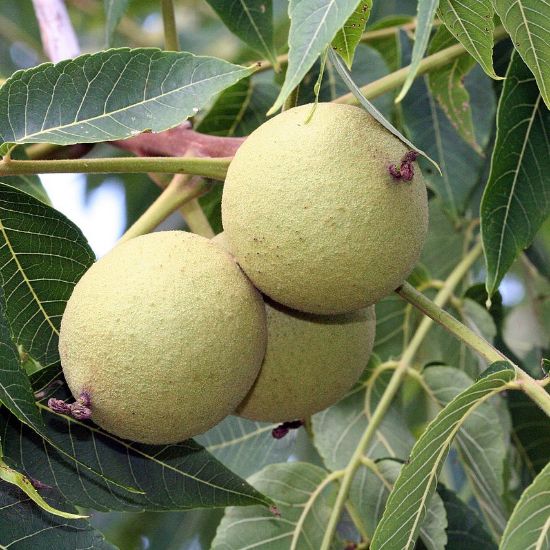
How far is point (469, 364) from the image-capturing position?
2049 mm

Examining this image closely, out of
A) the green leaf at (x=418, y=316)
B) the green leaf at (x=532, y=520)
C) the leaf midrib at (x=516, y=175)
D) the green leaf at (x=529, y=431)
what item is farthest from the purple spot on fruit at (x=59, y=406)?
the green leaf at (x=529, y=431)

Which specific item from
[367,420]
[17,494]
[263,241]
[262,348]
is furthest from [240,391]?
[367,420]

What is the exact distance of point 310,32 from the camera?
0.95 meters

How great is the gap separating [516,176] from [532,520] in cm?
58

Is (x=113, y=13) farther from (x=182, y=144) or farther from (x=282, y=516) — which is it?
(x=282, y=516)

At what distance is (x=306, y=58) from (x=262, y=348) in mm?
414

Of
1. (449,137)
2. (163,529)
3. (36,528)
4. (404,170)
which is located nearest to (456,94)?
(449,137)

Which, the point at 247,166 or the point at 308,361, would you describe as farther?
the point at 308,361

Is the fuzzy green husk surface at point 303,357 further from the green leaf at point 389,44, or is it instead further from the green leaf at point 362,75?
the green leaf at point 389,44

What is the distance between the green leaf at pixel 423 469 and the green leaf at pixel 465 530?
48 cm

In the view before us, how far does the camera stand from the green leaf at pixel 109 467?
1240mm

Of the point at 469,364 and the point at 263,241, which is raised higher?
the point at 263,241

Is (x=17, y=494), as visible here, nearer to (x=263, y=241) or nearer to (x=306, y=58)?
(x=263, y=241)

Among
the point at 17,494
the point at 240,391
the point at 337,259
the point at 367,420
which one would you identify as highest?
the point at 337,259
